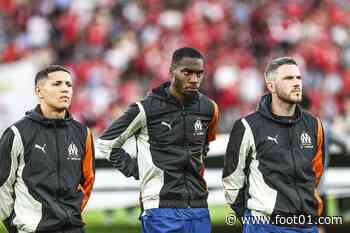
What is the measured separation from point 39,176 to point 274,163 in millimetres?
1851

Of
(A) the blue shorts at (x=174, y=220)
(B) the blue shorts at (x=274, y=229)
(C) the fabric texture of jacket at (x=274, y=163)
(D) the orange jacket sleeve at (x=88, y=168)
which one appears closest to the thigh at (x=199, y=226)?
(A) the blue shorts at (x=174, y=220)

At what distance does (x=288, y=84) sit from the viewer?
7781mm

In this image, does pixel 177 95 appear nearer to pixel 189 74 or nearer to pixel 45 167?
pixel 189 74

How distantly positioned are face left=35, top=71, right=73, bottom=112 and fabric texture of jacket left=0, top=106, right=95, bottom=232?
11 centimetres

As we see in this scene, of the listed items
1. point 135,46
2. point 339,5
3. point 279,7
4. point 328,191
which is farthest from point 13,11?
point 328,191

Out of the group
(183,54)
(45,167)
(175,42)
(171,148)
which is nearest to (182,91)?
(183,54)

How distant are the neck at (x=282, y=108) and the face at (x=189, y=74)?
2.16 ft

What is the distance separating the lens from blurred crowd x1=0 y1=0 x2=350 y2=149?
18.4 m

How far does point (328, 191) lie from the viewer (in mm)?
11406

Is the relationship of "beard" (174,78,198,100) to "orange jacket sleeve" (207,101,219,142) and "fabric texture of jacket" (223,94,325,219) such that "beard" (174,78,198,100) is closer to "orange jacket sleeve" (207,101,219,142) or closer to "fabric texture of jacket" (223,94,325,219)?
"orange jacket sleeve" (207,101,219,142)

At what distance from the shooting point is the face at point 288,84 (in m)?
7.75

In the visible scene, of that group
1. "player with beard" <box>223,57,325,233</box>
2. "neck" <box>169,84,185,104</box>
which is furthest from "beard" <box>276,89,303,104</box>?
"neck" <box>169,84,185,104</box>

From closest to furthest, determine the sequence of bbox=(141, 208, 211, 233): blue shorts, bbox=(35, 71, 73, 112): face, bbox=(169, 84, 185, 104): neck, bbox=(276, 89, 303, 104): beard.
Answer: bbox=(35, 71, 73, 112): face, bbox=(276, 89, 303, 104): beard, bbox=(141, 208, 211, 233): blue shorts, bbox=(169, 84, 185, 104): neck

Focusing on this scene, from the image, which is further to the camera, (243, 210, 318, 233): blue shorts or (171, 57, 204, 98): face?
(171, 57, 204, 98): face
